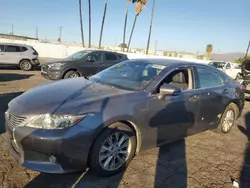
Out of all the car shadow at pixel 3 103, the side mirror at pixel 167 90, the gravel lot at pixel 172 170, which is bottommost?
the gravel lot at pixel 172 170

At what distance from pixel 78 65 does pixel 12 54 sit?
240 inches

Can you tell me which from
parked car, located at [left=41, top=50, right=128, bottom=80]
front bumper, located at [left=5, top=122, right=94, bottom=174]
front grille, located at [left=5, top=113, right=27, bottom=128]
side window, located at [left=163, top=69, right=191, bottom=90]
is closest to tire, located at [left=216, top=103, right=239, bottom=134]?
side window, located at [left=163, top=69, right=191, bottom=90]

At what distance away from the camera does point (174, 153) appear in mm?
3980

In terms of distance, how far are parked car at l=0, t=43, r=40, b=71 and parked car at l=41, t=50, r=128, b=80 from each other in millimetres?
4792

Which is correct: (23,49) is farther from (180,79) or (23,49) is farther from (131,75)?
(180,79)

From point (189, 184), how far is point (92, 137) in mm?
1462

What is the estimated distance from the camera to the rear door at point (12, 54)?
547 inches

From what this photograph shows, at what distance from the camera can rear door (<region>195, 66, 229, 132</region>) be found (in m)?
4.29

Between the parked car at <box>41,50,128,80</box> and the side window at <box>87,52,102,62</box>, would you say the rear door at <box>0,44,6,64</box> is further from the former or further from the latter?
the side window at <box>87,52,102,62</box>

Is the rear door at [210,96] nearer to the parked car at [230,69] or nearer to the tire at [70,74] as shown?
the tire at [70,74]

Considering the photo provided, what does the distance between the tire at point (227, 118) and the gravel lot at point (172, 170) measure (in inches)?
13.4

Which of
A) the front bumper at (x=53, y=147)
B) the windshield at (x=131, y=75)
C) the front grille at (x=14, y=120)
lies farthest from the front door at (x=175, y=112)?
the front grille at (x=14, y=120)

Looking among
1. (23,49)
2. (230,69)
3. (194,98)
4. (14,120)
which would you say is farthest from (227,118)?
(230,69)

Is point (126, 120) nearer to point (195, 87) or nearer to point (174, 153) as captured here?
point (174, 153)
